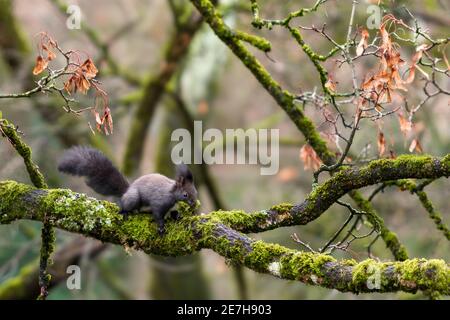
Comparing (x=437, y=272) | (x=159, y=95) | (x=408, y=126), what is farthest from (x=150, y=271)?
(x=437, y=272)

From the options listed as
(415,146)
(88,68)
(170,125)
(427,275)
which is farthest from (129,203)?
(170,125)

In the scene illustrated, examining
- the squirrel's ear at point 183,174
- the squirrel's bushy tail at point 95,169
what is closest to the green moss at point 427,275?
the squirrel's ear at point 183,174

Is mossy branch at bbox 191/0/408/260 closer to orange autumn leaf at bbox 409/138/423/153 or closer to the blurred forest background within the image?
orange autumn leaf at bbox 409/138/423/153

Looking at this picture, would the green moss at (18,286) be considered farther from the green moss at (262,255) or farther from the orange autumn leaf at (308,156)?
the green moss at (262,255)

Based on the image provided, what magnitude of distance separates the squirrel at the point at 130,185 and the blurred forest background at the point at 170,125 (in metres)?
2.51

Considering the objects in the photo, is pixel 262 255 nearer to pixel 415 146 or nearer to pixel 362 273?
pixel 362 273

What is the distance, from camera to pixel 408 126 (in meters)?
4.21

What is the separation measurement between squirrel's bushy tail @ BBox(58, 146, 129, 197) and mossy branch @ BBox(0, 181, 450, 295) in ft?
2.05

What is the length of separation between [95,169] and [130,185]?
0.26 meters

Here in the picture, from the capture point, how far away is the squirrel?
4.41 meters

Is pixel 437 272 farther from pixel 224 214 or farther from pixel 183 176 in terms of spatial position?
pixel 183 176

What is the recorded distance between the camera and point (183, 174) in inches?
182

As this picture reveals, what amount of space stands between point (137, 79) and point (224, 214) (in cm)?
639

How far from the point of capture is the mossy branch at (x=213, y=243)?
10.3 feet
